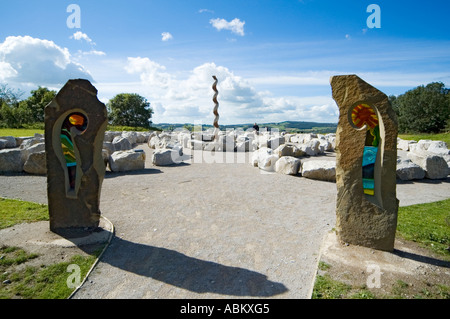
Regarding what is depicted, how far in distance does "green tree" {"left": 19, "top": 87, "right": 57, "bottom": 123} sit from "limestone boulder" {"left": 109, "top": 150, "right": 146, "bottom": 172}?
3910 cm

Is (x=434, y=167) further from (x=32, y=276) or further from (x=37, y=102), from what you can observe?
(x=37, y=102)

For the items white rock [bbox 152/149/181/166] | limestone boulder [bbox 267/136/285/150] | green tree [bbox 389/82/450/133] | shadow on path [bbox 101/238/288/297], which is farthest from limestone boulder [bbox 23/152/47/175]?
green tree [bbox 389/82/450/133]

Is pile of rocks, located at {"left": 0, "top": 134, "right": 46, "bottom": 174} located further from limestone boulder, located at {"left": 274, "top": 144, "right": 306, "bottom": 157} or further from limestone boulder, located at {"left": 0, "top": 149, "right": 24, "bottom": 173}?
limestone boulder, located at {"left": 274, "top": 144, "right": 306, "bottom": 157}

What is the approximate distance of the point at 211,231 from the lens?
629cm

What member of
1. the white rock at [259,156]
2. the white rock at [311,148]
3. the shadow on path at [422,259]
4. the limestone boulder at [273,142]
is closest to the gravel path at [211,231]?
the shadow on path at [422,259]

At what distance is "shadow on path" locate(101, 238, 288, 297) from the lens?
4.15 metres

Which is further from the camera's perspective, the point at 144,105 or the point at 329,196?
the point at 144,105

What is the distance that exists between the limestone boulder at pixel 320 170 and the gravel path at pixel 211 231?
0.44 meters

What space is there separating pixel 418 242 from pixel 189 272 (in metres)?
4.76

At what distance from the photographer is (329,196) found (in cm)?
915

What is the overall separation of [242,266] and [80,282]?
267cm

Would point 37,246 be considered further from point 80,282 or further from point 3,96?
point 3,96

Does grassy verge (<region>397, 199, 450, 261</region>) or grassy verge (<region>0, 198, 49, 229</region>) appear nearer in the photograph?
grassy verge (<region>397, 199, 450, 261</region>)

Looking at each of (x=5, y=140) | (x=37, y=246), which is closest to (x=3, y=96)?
(x=5, y=140)
